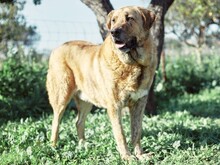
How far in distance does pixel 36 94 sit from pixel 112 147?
4.74m

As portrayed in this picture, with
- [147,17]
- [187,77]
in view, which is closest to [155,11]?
[147,17]

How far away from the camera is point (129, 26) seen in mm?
5387

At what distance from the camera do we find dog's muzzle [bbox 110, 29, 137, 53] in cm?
522

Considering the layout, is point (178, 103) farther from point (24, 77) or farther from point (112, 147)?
point (112, 147)

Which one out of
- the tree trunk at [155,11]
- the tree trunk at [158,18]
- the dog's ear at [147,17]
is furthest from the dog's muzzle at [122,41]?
the tree trunk at [158,18]

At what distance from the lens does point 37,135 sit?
6.68m

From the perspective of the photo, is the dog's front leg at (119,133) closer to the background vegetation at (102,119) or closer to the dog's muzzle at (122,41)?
the background vegetation at (102,119)

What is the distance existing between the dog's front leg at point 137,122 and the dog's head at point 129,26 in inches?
32.1

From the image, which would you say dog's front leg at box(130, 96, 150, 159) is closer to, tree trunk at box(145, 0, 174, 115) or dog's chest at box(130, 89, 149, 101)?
dog's chest at box(130, 89, 149, 101)

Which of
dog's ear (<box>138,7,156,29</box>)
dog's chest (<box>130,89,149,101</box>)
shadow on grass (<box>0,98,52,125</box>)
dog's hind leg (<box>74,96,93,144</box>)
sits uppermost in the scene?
dog's ear (<box>138,7,156,29</box>)

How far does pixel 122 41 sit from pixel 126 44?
95 mm

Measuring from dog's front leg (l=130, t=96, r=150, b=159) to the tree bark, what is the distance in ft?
9.01

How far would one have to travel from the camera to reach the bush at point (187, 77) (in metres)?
13.2

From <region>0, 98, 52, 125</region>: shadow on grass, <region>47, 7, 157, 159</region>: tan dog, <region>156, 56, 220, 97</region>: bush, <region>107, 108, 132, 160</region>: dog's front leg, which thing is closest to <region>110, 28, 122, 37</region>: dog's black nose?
<region>47, 7, 157, 159</region>: tan dog
